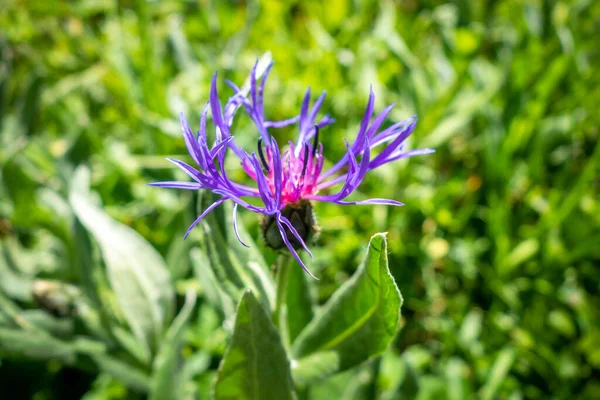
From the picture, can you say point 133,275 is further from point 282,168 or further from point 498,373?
point 498,373

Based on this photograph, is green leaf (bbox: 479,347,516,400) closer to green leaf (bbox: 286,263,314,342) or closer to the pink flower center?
green leaf (bbox: 286,263,314,342)

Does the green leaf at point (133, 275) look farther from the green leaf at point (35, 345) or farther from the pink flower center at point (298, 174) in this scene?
the pink flower center at point (298, 174)

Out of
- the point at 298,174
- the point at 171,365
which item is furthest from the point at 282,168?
the point at 171,365

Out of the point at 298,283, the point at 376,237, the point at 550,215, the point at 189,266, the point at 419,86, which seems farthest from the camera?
the point at 419,86

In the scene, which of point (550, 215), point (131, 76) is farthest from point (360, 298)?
point (131, 76)

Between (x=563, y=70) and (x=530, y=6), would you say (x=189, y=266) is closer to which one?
(x=563, y=70)

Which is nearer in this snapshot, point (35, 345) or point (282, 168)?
point (282, 168)
